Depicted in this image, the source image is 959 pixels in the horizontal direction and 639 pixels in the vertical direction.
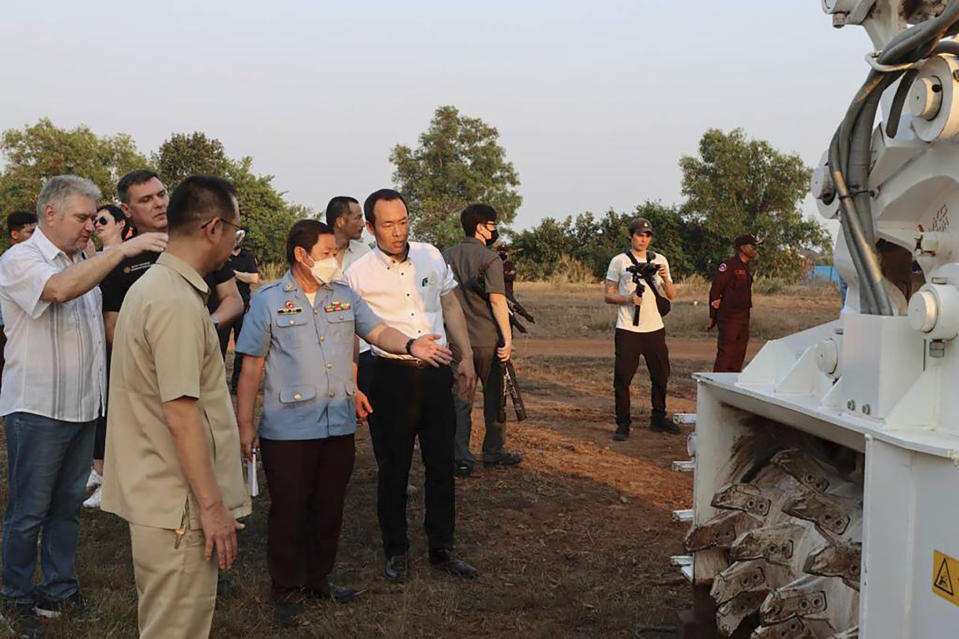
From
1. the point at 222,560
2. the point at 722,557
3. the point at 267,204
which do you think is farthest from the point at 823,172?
the point at 267,204

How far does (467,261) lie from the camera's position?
23.4 ft

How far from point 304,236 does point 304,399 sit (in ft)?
2.68

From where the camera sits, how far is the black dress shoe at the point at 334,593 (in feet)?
15.3

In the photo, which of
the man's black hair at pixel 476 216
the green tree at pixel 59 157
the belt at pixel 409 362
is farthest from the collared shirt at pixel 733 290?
the green tree at pixel 59 157

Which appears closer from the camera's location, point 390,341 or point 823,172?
point 823,172

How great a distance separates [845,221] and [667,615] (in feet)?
7.79

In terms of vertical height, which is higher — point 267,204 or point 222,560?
point 267,204

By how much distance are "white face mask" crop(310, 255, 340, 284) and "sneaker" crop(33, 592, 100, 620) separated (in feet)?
6.37

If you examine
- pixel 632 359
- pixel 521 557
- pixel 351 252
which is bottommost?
pixel 521 557

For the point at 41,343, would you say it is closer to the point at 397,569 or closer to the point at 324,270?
the point at 324,270

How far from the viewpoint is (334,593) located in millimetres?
4684

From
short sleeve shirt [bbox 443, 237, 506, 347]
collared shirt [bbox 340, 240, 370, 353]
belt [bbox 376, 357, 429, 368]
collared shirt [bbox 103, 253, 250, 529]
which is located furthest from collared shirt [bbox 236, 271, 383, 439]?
short sleeve shirt [bbox 443, 237, 506, 347]

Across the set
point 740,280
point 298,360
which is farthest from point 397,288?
point 740,280

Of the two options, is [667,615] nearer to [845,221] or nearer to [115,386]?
[845,221]
